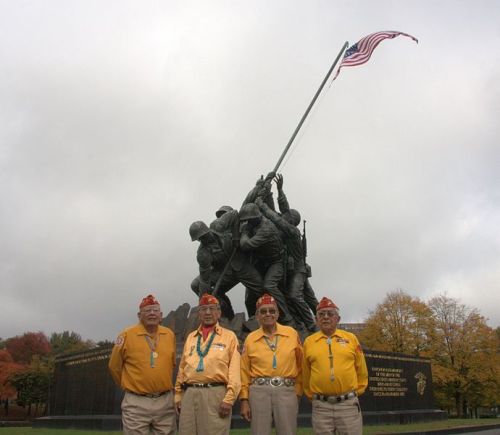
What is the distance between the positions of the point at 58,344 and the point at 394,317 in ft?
128

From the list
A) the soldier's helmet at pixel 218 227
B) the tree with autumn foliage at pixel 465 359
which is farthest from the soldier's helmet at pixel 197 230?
the tree with autumn foliage at pixel 465 359

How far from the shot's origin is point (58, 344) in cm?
5697

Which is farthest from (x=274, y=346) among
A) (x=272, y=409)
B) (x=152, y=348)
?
(x=152, y=348)

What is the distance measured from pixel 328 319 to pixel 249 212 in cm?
685

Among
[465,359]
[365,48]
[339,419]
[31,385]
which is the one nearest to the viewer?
[339,419]

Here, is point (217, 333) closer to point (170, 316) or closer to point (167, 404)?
point (167, 404)

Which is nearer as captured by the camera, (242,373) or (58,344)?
(242,373)

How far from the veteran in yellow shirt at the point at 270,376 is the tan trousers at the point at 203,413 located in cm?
33

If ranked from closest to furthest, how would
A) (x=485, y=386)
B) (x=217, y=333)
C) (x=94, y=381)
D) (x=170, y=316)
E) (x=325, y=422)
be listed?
1. (x=325, y=422)
2. (x=217, y=333)
3. (x=94, y=381)
4. (x=170, y=316)
5. (x=485, y=386)

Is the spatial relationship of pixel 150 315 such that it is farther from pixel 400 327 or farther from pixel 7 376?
pixel 7 376

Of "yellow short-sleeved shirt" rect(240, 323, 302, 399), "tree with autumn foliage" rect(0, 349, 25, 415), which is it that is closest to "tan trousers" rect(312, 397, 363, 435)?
"yellow short-sleeved shirt" rect(240, 323, 302, 399)

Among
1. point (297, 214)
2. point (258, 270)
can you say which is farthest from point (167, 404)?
point (297, 214)

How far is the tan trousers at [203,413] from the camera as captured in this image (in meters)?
4.43

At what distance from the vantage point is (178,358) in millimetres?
9984
